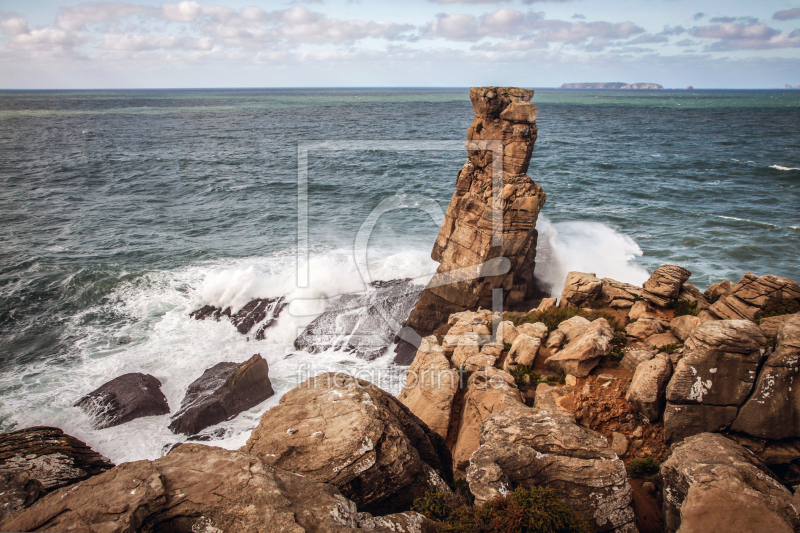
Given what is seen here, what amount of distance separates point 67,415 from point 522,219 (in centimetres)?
2095

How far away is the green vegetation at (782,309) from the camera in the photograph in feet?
41.2

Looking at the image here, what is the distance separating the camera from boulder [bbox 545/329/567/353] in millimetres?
13562

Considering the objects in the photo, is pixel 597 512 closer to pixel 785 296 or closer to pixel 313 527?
pixel 313 527

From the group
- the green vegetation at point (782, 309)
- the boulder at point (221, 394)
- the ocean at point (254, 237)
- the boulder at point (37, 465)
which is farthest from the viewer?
the ocean at point (254, 237)

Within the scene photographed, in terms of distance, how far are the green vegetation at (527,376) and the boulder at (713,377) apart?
301cm

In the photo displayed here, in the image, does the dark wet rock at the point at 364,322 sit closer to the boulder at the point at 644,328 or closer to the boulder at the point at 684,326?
the boulder at the point at 644,328

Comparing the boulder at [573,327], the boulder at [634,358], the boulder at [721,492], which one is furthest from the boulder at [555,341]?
the boulder at [721,492]

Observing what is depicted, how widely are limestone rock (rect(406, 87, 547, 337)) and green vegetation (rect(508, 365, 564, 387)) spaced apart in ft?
25.4

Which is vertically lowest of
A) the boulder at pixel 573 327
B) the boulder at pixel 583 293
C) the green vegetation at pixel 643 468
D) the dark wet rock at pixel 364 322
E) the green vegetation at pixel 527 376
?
the dark wet rock at pixel 364 322

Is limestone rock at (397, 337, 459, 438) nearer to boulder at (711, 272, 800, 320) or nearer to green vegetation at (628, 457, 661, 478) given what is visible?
green vegetation at (628, 457, 661, 478)

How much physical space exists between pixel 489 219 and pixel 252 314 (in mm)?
→ 14061

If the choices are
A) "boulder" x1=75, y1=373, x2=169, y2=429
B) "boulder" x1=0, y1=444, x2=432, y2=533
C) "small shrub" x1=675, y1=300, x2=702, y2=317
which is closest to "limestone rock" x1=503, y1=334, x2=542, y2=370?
"small shrub" x1=675, y1=300, x2=702, y2=317

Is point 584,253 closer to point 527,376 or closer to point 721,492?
point 527,376

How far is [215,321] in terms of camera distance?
946 inches
